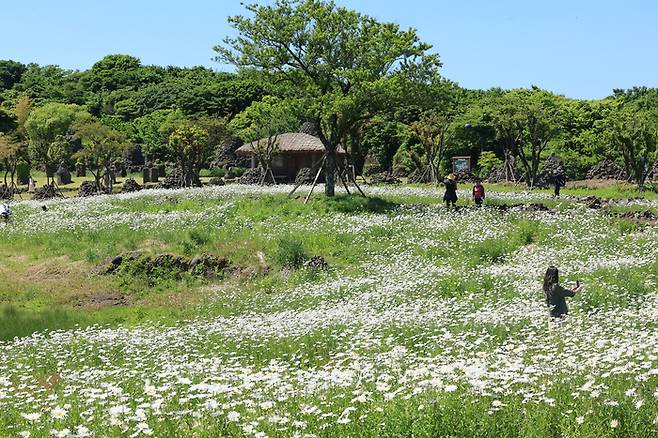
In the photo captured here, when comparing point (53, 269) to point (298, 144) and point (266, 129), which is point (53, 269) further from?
point (266, 129)

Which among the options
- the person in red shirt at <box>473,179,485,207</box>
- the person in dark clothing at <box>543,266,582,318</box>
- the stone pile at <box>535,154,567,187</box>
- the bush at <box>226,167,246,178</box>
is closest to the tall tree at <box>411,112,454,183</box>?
the stone pile at <box>535,154,567,187</box>

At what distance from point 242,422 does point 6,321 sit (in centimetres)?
1399

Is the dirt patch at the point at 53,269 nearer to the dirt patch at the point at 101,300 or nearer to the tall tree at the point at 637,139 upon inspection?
the dirt patch at the point at 101,300

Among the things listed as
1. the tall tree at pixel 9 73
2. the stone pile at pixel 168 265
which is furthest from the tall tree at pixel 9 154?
the tall tree at pixel 9 73

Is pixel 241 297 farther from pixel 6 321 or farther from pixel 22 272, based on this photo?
pixel 22 272

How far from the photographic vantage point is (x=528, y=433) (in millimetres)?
6297

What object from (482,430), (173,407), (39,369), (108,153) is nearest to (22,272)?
(39,369)

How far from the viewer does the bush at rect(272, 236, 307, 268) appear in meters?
23.2

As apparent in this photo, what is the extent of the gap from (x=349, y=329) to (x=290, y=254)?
10256mm

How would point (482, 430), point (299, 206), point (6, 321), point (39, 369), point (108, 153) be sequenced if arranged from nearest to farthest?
point (482, 430)
point (39, 369)
point (6, 321)
point (299, 206)
point (108, 153)

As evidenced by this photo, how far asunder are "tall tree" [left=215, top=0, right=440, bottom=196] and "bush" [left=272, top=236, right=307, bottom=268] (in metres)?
9.53

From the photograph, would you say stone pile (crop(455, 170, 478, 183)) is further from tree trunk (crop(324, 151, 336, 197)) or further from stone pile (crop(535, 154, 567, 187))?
tree trunk (crop(324, 151, 336, 197))

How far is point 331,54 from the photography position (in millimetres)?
33469

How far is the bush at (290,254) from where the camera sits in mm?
23156
